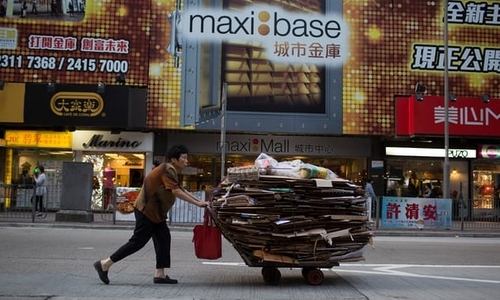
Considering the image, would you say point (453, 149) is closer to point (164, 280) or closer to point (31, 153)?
point (31, 153)

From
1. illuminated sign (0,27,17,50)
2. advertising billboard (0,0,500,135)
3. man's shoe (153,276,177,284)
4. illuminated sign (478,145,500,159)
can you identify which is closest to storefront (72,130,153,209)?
advertising billboard (0,0,500,135)

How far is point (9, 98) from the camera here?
76.4ft

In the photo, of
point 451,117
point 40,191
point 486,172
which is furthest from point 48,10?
point 486,172

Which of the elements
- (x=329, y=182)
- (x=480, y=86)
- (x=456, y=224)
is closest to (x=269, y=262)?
(x=329, y=182)

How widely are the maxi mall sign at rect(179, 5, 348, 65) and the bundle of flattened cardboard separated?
17310 mm

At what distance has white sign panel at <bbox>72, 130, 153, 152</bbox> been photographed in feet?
82.4

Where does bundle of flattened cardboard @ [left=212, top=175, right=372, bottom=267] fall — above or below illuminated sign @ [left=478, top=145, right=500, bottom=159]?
below

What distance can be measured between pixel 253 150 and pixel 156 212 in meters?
18.4

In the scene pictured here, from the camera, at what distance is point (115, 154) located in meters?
25.7

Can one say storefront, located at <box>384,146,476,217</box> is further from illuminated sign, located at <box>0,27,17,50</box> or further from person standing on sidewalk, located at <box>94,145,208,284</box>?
person standing on sidewalk, located at <box>94,145,208,284</box>

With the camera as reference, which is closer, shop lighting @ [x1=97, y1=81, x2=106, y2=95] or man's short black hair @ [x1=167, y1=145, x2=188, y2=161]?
man's short black hair @ [x1=167, y1=145, x2=188, y2=161]

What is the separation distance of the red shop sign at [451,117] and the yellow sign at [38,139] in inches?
521

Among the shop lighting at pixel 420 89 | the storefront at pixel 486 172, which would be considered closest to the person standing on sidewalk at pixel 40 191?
the shop lighting at pixel 420 89

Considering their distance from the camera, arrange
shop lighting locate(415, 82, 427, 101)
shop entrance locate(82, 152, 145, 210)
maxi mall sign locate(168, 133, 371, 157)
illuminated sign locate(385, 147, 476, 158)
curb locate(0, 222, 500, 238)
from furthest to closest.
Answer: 1. illuminated sign locate(385, 147, 476, 158)
2. maxi mall sign locate(168, 133, 371, 157)
3. shop entrance locate(82, 152, 145, 210)
4. shop lighting locate(415, 82, 427, 101)
5. curb locate(0, 222, 500, 238)
